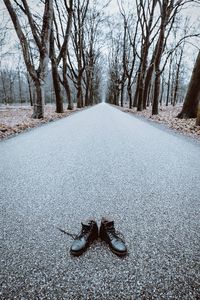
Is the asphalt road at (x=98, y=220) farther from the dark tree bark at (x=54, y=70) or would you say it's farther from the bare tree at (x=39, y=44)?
the dark tree bark at (x=54, y=70)

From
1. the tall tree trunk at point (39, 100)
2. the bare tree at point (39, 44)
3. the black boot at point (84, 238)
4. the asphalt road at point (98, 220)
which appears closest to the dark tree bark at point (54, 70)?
the bare tree at point (39, 44)

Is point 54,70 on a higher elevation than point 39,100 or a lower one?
higher

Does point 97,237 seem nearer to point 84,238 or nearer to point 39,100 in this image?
point 84,238

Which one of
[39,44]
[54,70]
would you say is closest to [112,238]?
[39,44]

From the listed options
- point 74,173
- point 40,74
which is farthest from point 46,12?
point 74,173

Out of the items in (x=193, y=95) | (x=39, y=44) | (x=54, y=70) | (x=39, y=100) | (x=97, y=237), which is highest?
(x=39, y=44)

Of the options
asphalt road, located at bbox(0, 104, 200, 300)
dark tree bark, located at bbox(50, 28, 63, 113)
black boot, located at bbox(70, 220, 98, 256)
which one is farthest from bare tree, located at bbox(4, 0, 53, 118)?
black boot, located at bbox(70, 220, 98, 256)

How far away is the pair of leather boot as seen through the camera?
4.80 ft

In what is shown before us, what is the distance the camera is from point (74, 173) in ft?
9.73

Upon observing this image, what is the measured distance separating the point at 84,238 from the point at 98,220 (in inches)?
12.1

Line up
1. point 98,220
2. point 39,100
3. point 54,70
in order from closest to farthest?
point 98,220, point 39,100, point 54,70

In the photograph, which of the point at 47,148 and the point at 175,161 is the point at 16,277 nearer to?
the point at 175,161

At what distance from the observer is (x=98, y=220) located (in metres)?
1.84

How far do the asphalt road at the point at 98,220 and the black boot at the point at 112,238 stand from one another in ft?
0.18
